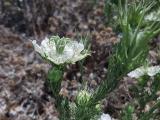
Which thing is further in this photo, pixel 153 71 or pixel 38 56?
pixel 38 56

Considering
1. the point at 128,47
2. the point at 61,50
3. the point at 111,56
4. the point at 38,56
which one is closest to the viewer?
the point at 128,47

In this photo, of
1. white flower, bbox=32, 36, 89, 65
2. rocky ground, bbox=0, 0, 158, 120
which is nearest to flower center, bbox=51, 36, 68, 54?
white flower, bbox=32, 36, 89, 65

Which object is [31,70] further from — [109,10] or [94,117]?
[94,117]

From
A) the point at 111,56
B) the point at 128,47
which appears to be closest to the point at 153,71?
the point at 111,56

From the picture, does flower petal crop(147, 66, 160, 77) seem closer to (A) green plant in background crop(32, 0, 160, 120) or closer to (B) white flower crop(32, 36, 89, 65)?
(A) green plant in background crop(32, 0, 160, 120)

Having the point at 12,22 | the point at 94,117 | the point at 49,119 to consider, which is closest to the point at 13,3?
the point at 12,22

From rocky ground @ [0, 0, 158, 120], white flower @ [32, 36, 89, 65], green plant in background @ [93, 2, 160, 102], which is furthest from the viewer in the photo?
rocky ground @ [0, 0, 158, 120]

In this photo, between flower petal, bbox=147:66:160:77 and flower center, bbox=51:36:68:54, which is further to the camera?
flower petal, bbox=147:66:160:77

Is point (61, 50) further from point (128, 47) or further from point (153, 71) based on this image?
point (153, 71)
